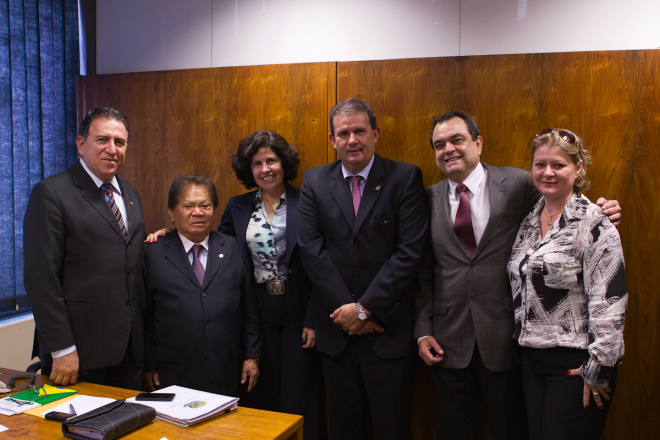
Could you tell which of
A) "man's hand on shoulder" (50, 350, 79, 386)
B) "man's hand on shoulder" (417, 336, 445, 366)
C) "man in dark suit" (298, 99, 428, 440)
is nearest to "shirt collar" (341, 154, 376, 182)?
"man in dark suit" (298, 99, 428, 440)

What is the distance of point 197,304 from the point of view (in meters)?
2.33

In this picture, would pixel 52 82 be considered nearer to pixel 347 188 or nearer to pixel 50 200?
pixel 50 200

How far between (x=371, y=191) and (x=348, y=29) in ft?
4.61

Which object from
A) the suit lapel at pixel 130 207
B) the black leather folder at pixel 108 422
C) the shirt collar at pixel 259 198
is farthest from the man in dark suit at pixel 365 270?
the black leather folder at pixel 108 422

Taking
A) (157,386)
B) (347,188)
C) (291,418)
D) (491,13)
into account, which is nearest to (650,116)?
(491,13)

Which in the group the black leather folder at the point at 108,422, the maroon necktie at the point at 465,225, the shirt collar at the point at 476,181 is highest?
the shirt collar at the point at 476,181

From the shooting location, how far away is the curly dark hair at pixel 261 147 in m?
2.74

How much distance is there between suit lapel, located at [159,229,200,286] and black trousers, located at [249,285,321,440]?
438 mm

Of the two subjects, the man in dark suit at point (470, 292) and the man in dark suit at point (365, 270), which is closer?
the man in dark suit at point (470, 292)

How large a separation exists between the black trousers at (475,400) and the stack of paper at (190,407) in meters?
1.08

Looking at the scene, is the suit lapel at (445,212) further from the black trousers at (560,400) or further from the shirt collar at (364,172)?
the black trousers at (560,400)

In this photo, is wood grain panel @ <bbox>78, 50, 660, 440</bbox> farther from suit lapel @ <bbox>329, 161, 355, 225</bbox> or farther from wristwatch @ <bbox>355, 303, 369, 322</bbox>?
wristwatch @ <bbox>355, 303, 369, 322</bbox>

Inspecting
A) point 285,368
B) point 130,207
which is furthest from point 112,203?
point 285,368

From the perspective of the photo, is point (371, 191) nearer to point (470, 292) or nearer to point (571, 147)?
point (470, 292)
